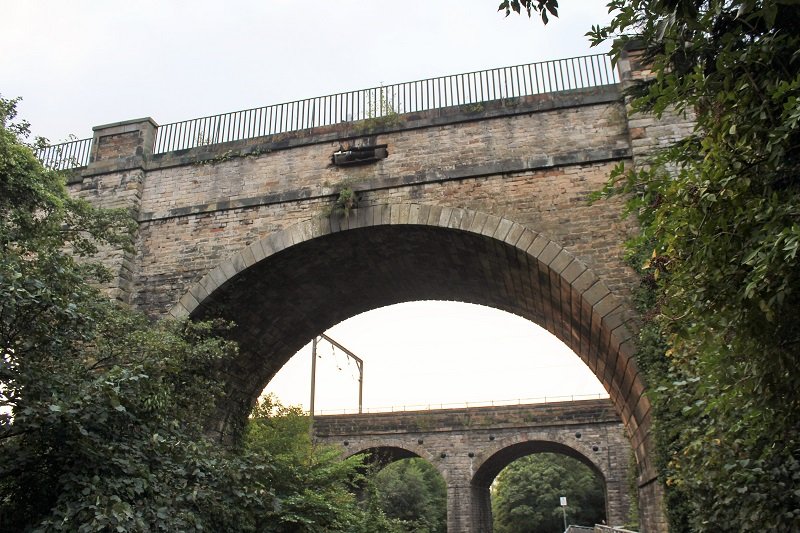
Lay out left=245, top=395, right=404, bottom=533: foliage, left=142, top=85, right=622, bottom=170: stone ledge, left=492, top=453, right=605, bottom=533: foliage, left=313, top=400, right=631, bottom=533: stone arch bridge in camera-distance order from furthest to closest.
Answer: left=492, top=453, right=605, bottom=533: foliage
left=313, top=400, right=631, bottom=533: stone arch bridge
left=142, top=85, right=622, bottom=170: stone ledge
left=245, top=395, right=404, bottom=533: foliage

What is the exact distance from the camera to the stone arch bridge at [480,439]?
77.3ft

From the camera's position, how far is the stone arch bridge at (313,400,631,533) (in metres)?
23.6

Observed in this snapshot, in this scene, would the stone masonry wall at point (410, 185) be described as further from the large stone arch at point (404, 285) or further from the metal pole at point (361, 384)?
the metal pole at point (361, 384)

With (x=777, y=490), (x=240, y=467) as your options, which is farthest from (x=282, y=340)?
(x=777, y=490)

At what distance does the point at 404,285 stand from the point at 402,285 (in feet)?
Result: 0.13

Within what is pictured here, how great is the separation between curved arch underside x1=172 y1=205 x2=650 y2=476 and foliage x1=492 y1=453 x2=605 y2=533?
27.8 metres

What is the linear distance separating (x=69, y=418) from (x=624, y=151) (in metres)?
8.51

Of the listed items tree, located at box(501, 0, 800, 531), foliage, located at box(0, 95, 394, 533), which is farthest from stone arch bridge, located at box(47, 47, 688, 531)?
tree, located at box(501, 0, 800, 531)

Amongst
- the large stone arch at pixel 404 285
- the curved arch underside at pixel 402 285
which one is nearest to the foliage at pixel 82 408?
the curved arch underside at pixel 402 285

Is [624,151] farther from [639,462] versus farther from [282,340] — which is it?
[282,340]

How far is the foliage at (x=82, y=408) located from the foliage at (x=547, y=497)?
3162 centimetres

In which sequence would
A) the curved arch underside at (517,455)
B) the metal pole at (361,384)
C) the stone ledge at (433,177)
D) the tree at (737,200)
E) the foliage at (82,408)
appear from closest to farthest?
the tree at (737,200) < the foliage at (82,408) < the stone ledge at (433,177) < the curved arch underside at (517,455) < the metal pole at (361,384)

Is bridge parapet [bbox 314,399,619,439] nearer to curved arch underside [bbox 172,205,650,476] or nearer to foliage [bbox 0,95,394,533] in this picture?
curved arch underside [bbox 172,205,650,476]

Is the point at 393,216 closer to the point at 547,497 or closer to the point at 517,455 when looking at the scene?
the point at 517,455
